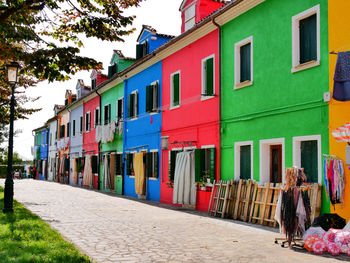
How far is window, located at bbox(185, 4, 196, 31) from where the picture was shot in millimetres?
18378

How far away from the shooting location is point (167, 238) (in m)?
9.27

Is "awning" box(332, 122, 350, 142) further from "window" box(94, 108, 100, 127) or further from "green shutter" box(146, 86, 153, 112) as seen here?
"window" box(94, 108, 100, 127)

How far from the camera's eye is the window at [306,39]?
35.1ft

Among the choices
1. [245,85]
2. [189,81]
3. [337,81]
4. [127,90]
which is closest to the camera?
[337,81]

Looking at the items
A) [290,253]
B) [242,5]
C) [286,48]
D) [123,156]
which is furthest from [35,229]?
[123,156]

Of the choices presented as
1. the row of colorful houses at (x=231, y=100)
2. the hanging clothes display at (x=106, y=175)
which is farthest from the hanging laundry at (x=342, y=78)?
the hanging clothes display at (x=106, y=175)

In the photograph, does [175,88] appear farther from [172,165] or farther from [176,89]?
[172,165]

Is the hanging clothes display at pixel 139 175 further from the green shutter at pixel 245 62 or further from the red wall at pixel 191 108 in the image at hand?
the green shutter at pixel 245 62

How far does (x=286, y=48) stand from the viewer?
1173 centimetres

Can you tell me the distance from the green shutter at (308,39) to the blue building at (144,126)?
31.0ft

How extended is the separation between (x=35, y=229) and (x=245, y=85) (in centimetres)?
728

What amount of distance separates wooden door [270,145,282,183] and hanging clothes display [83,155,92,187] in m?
20.4

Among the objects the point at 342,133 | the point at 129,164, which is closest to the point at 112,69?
the point at 129,164

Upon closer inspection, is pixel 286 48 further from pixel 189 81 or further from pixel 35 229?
pixel 35 229
